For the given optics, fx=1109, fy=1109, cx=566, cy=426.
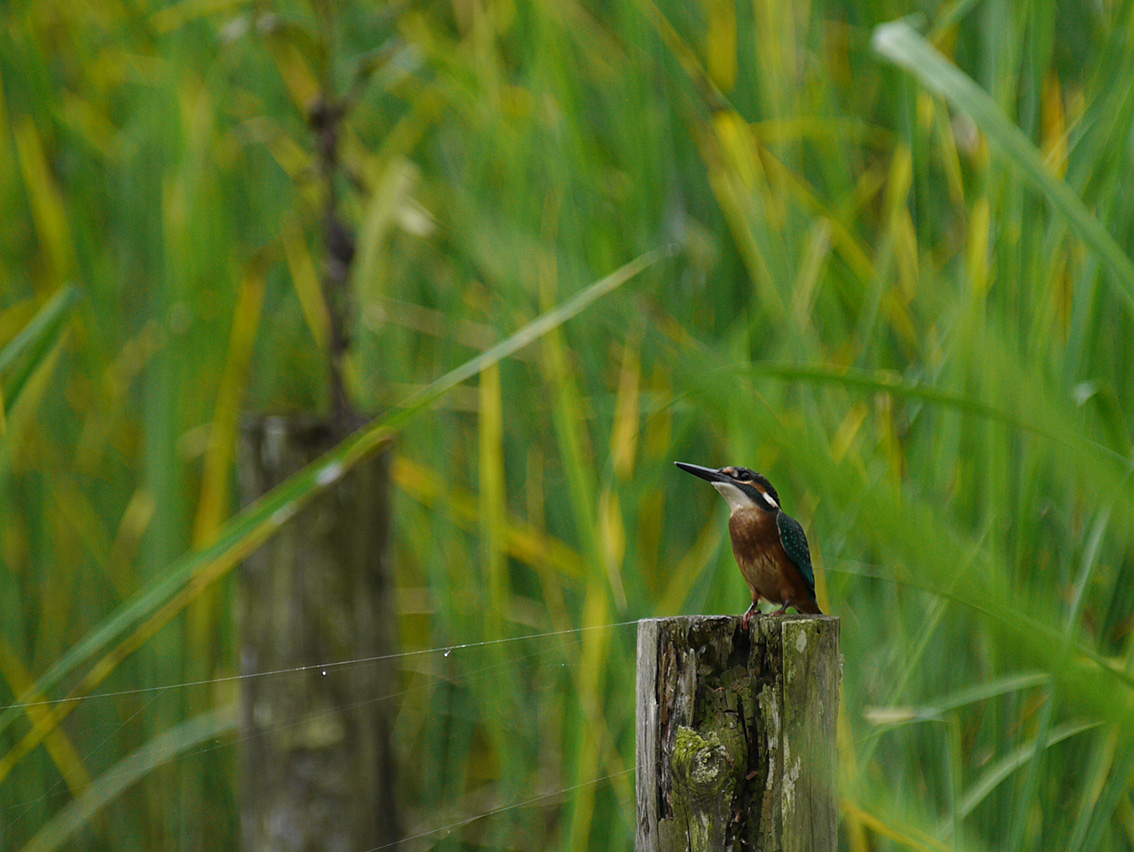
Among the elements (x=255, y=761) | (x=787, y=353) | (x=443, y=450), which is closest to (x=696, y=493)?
(x=787, y=353)

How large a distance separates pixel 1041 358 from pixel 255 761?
0.81 meters

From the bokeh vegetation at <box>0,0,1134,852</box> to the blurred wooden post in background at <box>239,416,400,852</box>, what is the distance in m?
0.06

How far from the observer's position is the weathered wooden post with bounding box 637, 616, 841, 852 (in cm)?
61

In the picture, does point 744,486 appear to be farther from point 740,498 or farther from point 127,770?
point 127,770

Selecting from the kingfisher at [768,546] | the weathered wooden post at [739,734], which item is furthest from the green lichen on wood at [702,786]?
the kingfisher at [768,546]

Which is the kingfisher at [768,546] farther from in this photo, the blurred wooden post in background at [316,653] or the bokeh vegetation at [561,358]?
the blurred wooden post in background at [316,653]

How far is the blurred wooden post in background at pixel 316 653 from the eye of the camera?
3.44ft

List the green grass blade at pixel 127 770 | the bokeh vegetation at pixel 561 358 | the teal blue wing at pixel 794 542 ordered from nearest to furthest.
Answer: the teal blue wing at pixel 794 542
the bokeh vegetation at pixel 561 358
the green grass blade at pixel 127 770

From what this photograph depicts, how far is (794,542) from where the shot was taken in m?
0.76

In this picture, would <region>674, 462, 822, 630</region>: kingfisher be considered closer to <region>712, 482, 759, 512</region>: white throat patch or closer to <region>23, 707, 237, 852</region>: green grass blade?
<region>712, 482, 759, 512</region>: white throat patch

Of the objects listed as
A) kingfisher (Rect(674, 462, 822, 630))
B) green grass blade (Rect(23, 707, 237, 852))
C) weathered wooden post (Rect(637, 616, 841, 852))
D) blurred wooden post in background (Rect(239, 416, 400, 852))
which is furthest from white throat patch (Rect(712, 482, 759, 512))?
green grass blade (Rect(23, 707, 237, 852))

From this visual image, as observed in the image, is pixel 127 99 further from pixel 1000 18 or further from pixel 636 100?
pixel 1000 18

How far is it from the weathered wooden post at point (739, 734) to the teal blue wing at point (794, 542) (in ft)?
0.37

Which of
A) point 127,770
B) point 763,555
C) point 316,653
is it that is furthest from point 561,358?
point 127,770
